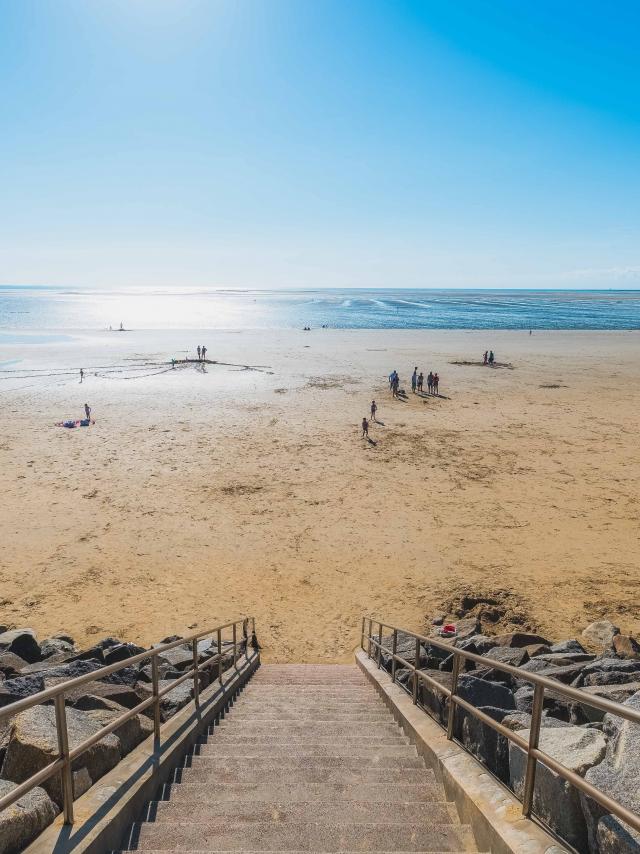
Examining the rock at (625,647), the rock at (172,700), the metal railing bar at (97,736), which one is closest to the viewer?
the metal railing bar at (97,736)

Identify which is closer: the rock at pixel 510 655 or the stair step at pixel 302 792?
the stair step at pixel 302 792

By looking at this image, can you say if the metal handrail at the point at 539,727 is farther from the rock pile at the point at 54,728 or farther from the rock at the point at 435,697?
the rock pile at the point at 54,728

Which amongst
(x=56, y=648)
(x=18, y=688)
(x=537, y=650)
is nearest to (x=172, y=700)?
(x=18, y=688)

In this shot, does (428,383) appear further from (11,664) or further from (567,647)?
(11,664)

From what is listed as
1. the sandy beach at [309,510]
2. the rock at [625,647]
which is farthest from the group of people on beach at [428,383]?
the rock at [625,647]

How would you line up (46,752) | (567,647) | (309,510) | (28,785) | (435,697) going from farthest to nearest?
(309,510)
(567,647)
(435,697)
(46,752)
(28,785)

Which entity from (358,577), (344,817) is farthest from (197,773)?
(358,577)

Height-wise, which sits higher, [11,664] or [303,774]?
[303,774]
